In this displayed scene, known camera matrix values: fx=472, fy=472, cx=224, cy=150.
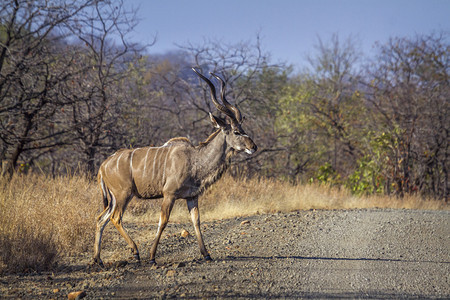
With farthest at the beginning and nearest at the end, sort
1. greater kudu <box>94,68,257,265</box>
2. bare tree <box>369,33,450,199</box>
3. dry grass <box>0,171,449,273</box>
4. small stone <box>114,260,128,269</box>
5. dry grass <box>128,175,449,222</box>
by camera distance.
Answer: bare tree <box>369,33,450,199</box>, dry grass <box>128,175,449,222</box>, greater kudu <box>94,68,257,265</box>, dry grass <box>0,171,449,273</box>, small stone <box>114,260,128,269</box>

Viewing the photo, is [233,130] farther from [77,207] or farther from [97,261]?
[77,207]

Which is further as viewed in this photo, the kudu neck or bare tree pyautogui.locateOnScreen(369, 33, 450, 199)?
bare tree pyautogui.locateOnScreen(369, 33, 450, 199)

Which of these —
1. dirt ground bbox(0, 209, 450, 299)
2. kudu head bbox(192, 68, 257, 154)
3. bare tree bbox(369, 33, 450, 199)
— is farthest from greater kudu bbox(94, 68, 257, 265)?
bare tree bbox(369, 33, 450, 199)

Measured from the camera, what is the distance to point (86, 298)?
15.3 feet

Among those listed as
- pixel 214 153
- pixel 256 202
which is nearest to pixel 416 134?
pixel 256 202

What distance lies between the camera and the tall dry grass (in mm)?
5941

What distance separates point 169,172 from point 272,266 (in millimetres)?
1833

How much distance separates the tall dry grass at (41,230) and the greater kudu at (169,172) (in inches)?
29.0

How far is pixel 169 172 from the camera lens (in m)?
6.31

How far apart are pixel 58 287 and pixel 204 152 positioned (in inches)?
99.8

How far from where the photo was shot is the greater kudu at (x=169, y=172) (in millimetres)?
6258

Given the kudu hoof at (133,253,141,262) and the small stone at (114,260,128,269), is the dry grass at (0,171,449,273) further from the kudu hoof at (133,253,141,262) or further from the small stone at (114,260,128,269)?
the kudu hoof at (133,253,141,262)

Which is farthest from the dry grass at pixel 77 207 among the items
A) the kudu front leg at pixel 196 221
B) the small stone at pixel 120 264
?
the small stone at pixel 120 264

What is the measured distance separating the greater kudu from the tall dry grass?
2.41 ft
